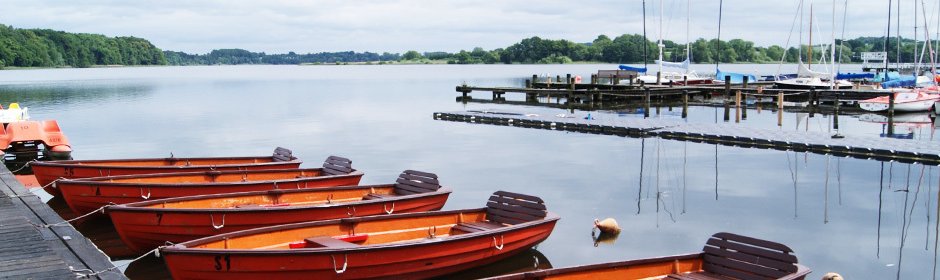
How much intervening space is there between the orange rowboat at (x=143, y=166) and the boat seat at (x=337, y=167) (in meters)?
1.49

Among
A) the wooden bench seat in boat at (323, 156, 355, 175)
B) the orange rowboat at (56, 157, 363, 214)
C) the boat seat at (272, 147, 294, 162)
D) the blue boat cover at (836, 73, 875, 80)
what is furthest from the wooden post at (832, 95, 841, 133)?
the blue boat cover at (836, 73, 875, 80)

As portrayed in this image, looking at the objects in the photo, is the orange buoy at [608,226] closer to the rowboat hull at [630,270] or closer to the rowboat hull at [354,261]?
the rowboat hull at [354,261]

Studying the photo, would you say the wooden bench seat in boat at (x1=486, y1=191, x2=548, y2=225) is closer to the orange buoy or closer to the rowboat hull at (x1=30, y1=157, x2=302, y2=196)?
the orange buoy

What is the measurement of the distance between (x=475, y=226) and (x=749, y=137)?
1681cm

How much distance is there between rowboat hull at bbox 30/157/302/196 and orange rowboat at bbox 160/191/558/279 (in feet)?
22.5

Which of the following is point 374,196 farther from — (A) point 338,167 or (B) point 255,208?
(A) point 338,167

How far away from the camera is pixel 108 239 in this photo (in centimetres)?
1484

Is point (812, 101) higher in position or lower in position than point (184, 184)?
lower

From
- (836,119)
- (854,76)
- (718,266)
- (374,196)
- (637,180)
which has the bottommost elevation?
(836,119)

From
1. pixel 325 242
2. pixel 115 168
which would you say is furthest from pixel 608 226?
pixel 115 168

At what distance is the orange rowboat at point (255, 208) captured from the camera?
12414 mm

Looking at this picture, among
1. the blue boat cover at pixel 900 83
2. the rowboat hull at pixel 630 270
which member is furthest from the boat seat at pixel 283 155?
the blue boat cover at pixel 900 83

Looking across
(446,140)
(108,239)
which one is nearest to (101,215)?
(108,239)

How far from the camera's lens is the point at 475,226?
42.3 ft
